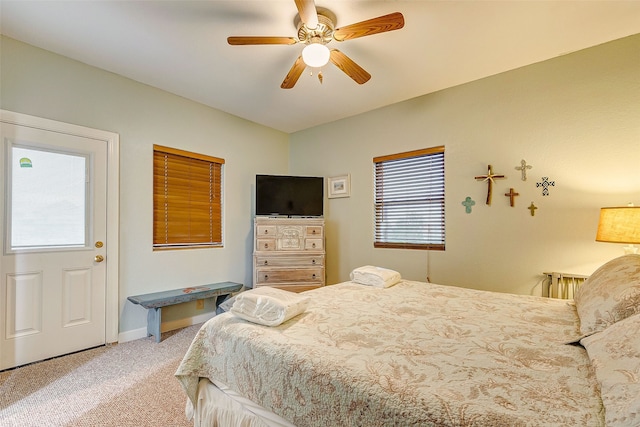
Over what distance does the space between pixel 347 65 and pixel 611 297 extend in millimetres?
2055

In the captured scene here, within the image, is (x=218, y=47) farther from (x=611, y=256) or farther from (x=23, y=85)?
(x=611, y=256)

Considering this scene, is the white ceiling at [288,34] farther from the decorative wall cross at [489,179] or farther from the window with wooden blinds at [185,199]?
the decorative wall cross at [489,179]

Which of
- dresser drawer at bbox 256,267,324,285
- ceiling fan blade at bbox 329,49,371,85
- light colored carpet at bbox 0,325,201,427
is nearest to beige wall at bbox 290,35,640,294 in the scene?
dresser drawer at bbox 256,267,324,285

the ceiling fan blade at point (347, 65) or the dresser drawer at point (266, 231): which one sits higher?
the ceiling fan blade at point (347, 65)

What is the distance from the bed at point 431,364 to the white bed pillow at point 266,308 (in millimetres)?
37

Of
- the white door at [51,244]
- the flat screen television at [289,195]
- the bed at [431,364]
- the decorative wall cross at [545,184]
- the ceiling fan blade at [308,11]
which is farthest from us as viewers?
the flat screen television at [289,195]

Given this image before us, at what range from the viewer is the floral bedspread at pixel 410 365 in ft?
2.72

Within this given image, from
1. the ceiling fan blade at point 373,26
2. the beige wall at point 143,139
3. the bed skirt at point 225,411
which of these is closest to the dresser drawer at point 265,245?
the beige wall at point 143,139

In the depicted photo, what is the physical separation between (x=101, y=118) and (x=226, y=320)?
8.29 ft

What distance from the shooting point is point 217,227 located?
3770mm

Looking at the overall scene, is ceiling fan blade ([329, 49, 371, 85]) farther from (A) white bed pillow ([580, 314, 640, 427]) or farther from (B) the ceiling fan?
(A) white bed pillow ([580, 314, 640, 427])

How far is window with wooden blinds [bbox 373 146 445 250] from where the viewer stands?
10.8 feet

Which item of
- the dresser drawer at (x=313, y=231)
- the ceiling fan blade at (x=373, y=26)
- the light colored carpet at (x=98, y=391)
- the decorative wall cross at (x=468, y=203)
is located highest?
the ceiling fan blade at (x=373, y=26)

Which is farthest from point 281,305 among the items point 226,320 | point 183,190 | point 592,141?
point 592,141
